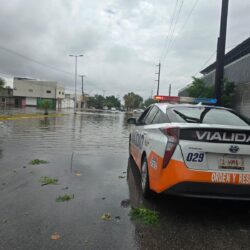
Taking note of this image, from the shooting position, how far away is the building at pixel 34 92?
85.9m

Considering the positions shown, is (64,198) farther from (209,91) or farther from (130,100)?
(130,100)

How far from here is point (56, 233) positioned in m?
3.69

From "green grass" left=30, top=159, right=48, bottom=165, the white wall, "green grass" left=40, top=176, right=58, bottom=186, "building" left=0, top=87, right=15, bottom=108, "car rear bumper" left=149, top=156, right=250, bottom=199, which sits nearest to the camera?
"car rear bumper" left=149, top=156, right=250, bottom=199

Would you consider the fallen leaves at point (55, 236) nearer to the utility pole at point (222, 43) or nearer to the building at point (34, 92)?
the utility pole at point (222, 43)

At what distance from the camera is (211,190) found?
410 cm

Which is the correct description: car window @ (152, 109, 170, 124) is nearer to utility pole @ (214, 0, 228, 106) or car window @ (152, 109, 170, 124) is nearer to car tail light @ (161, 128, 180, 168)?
car tail light @ (161, 128, 180, 168)

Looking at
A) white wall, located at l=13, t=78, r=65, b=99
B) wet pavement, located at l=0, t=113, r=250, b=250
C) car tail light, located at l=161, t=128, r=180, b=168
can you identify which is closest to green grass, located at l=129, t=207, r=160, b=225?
wet pavement, located at l=0, t=113, r=250, b=250

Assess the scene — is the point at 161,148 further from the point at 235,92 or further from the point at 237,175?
the point at 235,92

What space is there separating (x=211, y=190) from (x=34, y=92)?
88029 mm

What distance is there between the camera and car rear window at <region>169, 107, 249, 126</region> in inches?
195

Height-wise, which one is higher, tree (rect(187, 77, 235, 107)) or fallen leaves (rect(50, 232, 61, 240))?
tree (rect(187, 77, 235, 107))

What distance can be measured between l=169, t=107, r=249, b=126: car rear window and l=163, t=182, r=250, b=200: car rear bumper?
1.07 meters

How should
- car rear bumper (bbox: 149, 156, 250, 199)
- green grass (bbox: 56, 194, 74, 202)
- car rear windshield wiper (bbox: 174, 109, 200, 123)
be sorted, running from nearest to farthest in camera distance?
1. car rear bumper (bbox: 149, 156, 250, 199)
2. car rear windshield wiper (bbox: 174, 109, 200, 123)
3. green grass (bbox: 56, 194, 74, 202)

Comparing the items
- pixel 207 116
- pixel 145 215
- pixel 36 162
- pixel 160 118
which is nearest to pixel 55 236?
pixel 145 215
